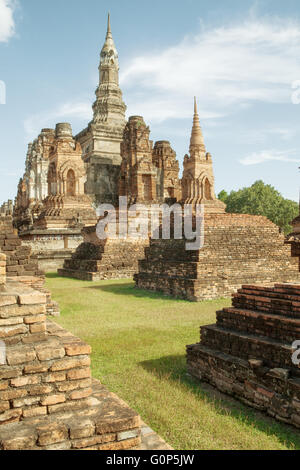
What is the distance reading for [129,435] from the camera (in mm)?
2998

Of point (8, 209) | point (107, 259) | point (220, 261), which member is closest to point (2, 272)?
point (220, 261)

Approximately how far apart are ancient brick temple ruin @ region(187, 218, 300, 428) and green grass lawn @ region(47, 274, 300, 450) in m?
0.15

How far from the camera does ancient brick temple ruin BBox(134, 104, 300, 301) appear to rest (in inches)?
428

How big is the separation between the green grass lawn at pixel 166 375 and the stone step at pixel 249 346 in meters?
0.48

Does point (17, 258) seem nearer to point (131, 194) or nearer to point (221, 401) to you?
point (221, 401)

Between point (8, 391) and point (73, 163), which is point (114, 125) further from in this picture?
point (8, 391)

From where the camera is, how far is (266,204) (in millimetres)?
43500

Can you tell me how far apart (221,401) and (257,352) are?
618 mm

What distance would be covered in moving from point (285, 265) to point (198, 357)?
8261 millimetres

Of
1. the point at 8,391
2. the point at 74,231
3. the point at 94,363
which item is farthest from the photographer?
the point at 74,231

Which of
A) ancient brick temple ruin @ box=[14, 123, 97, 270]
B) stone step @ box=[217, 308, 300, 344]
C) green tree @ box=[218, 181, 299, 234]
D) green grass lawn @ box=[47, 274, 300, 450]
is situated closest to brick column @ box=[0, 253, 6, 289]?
green grass lawn @ box=[47, 274, 300, 450]

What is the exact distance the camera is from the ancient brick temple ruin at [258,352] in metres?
3.95

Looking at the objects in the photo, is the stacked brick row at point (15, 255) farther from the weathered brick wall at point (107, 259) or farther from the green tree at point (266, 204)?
the green tree at point (266, 204)
